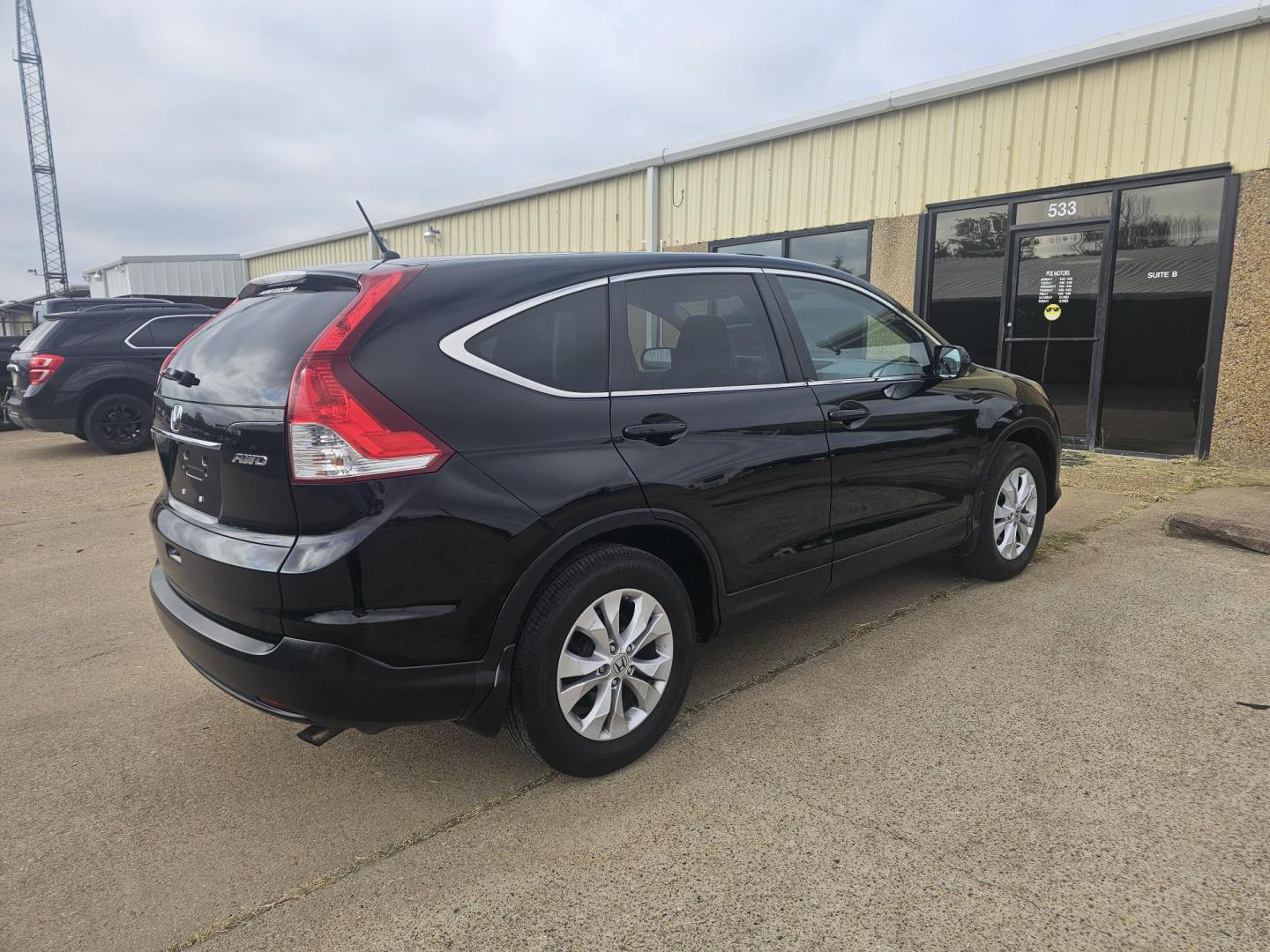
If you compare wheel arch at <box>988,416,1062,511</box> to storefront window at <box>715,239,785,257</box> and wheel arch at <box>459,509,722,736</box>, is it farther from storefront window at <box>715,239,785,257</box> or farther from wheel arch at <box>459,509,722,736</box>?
storefront window at <box>715,239,785,257</box>

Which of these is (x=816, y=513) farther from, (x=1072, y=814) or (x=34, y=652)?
(x=34, y=652)

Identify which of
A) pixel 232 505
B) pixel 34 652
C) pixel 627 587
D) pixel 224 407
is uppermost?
pixel 224 407

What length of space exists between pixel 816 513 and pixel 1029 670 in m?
1.10

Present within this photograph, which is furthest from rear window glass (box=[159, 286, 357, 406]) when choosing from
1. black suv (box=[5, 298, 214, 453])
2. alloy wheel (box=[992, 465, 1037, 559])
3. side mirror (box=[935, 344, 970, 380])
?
black suv (box=[5, 298, 214, 453])

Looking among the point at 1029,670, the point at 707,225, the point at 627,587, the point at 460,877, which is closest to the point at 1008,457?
the point at 1029,670

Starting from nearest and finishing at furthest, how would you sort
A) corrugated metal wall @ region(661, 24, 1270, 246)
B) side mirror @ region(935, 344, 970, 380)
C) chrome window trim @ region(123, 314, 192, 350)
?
side mirror @ region(935, 344, 970, 380) < corrugated metal wall @ region(661, 24, 1270, 246) < chrome window trim @ region(123, 314, 192, 350)

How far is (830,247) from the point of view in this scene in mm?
9898

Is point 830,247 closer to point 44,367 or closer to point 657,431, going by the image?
point 657,431

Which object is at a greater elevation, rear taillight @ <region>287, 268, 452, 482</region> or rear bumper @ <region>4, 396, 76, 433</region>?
rear taillight @ <region>287, 268, 452, 482</region>

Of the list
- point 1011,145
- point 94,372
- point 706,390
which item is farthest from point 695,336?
point 94,372

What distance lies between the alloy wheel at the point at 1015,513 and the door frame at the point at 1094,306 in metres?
4.36

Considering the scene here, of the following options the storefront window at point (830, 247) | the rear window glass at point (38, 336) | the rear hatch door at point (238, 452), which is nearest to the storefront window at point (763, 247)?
the storefront window at point (830, 247)

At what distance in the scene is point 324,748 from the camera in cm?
285

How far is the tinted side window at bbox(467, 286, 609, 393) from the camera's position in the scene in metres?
2.41
